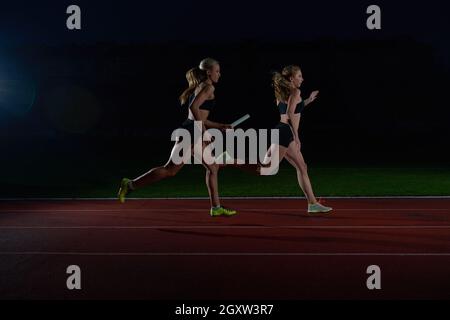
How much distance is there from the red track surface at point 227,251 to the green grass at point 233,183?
2.53 metres

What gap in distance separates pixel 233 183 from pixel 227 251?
329 inches

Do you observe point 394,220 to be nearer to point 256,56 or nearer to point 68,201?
point 68,201

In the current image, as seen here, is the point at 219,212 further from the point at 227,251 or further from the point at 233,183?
the point at 233,183

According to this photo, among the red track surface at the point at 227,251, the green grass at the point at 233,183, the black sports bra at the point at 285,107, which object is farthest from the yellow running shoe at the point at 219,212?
the green grass at the point at 233,183

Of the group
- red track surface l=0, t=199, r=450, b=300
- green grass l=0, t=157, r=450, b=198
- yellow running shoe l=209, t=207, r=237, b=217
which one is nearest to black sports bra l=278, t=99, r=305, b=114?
red track surface l=0, t=199, r=450, b=300

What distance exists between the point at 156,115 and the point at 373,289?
37967 mm

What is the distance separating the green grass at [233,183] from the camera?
12.7 meters

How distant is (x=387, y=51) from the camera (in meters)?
45.0

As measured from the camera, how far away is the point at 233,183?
48.9 ft

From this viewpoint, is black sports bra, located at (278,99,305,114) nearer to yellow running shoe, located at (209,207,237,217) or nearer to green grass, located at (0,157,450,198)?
yellow running shoe, located at (209,207,237,217)

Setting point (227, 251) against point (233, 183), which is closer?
point (227, 251)

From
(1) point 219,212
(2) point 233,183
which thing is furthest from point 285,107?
(2) point 233,183

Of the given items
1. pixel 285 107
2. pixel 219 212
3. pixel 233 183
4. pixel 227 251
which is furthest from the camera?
pixel 233 183

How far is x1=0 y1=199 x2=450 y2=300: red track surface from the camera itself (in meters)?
5.02
